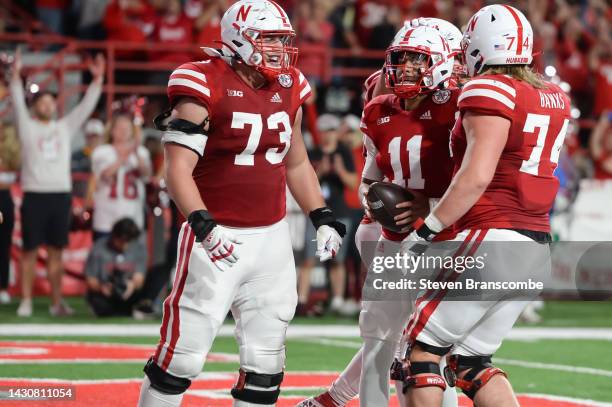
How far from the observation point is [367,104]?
17.4 ft

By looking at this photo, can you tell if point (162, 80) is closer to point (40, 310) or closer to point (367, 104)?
point (40, 310)

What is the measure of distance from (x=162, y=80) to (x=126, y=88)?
0.53 meters

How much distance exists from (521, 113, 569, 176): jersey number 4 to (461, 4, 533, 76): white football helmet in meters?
0.27

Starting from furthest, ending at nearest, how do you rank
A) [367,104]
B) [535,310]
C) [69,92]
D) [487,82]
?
[69,92]
[535,310]
[367,104]
[487,82]

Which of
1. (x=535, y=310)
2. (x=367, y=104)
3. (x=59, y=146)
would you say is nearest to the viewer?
(x=367, y=104)

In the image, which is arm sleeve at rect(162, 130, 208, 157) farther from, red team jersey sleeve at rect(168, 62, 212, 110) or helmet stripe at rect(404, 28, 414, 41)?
helmet stripe at rect(404, 28, 414, 41)

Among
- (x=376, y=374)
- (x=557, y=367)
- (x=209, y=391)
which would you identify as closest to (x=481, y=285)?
(x=376, y=374)

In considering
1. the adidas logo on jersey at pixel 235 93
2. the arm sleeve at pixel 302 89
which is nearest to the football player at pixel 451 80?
the arm sleeve at pixel 302 89

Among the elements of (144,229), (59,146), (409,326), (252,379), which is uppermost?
(409,326)

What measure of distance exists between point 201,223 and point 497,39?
136 centimetres

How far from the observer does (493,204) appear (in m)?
4.47

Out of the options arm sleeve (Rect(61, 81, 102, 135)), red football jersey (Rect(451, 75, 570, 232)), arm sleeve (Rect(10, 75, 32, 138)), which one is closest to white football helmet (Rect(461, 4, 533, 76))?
red football jersey (Rect(451, 75, 570, 232))

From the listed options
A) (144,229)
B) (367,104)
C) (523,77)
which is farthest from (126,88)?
(523,77)

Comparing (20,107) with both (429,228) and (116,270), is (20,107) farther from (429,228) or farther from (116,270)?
(429,228)
